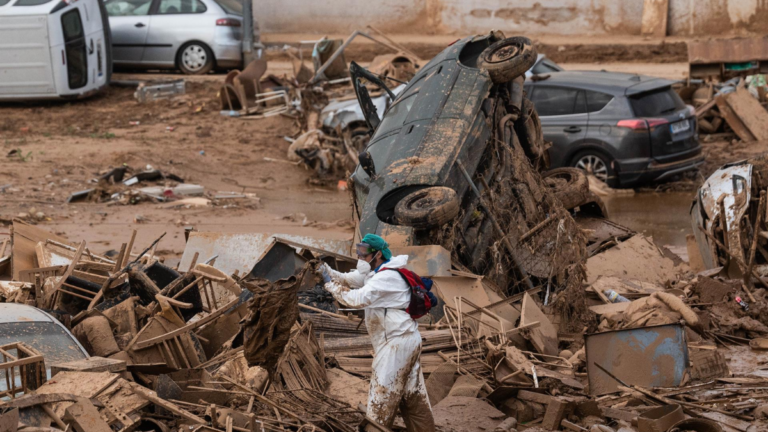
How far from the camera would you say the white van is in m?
16.4

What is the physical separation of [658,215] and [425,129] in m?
5.94

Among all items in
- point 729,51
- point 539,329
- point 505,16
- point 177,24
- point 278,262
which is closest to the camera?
point 539,329

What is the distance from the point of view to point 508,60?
8688 mm

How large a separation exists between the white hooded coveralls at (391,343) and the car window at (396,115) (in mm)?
3200

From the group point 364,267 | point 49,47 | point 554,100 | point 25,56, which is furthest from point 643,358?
point 25,56

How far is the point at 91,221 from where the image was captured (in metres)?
11.9

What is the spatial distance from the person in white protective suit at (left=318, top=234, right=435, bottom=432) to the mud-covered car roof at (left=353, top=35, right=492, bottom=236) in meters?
1.94

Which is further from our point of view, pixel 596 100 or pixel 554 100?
pixel 554 100

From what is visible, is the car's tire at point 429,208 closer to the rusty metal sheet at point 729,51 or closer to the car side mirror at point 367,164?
the car side mirror at point 367,164

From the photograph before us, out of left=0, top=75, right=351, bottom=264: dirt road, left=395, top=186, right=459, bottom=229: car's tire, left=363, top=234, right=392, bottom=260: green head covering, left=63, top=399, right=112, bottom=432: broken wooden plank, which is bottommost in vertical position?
left=0, top=75, right=351, bottom=264: dirt road

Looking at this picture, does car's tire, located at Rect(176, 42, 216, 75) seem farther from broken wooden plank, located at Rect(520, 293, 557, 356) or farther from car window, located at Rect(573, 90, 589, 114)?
broken wooden plank, located at Rect(520, 293, 557, 356)

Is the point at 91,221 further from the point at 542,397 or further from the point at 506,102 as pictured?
the point at 542,397

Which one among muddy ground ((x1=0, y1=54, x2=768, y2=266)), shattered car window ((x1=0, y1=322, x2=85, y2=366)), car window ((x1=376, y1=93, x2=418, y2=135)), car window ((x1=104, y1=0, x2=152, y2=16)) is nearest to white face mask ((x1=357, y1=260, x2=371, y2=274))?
shattered car window ((x1=0, y1=322, x2=85, y2=366))

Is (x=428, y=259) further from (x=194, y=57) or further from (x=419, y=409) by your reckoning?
(x=194, y=57)
